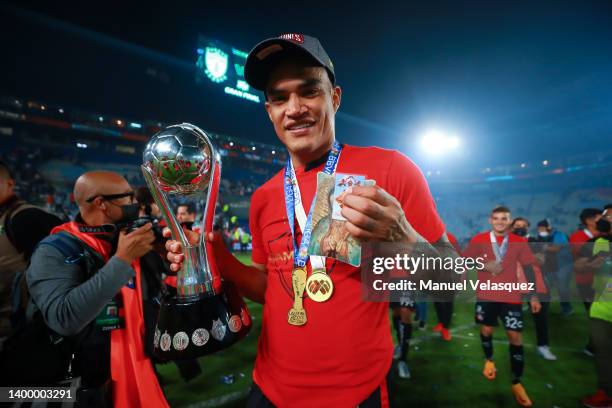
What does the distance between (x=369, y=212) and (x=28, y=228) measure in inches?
122

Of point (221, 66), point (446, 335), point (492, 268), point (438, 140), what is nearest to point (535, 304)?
point (446, 335)

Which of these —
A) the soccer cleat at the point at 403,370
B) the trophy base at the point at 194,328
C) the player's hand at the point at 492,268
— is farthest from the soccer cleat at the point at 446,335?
the trophy base at the point at 194,328

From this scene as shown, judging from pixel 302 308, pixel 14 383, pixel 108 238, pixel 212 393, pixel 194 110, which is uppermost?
pixel 194 110

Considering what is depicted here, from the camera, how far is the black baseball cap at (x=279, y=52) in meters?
1.28

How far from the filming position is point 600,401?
3377mm

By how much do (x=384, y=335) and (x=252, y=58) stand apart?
1.33 meters

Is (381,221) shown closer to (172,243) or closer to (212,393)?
(172,243)

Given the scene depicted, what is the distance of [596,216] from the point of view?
553 centimetres

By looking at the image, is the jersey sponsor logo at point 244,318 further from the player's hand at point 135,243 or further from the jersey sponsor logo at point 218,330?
the player's hand at point 135,243

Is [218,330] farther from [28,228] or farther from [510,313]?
[510,313]

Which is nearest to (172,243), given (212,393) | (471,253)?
(471,253)

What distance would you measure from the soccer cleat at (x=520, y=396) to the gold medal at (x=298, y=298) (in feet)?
12.3

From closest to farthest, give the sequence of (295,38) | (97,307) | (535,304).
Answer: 1. (295,38)
2. (97,307)
3. (535,304)

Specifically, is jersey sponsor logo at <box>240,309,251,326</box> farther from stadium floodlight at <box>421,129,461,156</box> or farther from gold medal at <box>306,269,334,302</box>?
stadium floodlight at <box>421,129,461,156</box>
